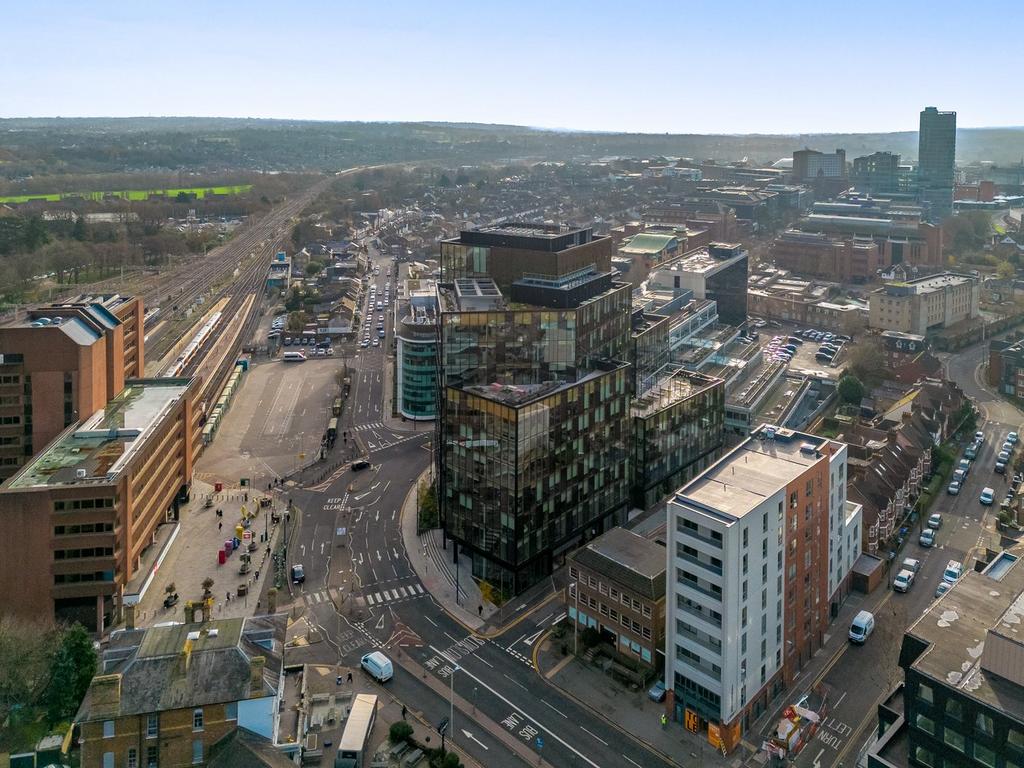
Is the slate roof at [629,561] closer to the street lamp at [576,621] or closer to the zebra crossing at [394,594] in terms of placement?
the street lamp at [576,621]

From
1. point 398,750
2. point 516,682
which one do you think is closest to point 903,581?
point 516,682

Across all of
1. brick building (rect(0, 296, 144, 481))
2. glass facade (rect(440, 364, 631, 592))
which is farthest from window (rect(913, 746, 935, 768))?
brick building (rect(0, 296, 144, 481))

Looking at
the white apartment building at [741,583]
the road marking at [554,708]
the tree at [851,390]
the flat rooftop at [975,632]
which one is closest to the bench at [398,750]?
the road marking at [554,708]

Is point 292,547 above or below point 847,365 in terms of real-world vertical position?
below

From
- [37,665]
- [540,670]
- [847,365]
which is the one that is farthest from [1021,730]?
[847,365]

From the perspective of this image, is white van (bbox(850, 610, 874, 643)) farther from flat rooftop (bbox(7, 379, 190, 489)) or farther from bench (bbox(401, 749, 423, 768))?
flat rooftop (bbox(7, 379, 190, 489))

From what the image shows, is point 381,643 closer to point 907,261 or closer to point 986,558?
point 986,558
